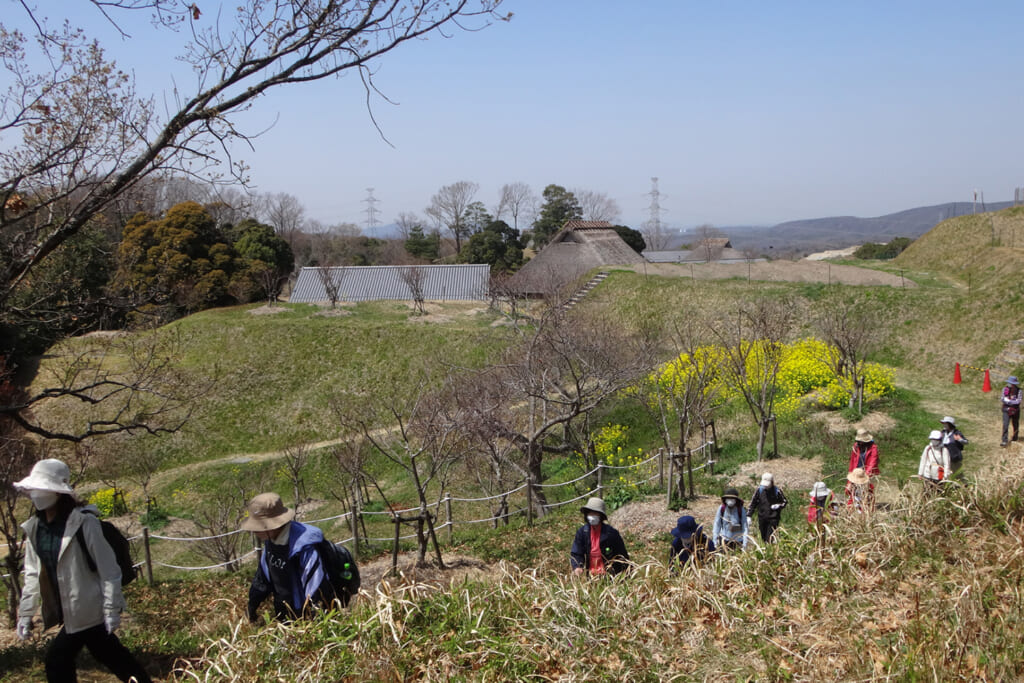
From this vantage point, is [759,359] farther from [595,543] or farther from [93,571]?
[93,571]

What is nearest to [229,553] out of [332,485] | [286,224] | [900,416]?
[332,485]

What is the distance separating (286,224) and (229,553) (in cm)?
5979

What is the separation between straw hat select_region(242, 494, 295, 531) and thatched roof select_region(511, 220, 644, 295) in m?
24.6

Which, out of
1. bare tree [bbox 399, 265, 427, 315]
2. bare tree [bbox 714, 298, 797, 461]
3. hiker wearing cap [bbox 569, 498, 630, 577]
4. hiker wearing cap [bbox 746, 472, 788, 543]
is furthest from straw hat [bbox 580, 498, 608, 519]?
bare tree [bbox 399, 265, 427, 315]

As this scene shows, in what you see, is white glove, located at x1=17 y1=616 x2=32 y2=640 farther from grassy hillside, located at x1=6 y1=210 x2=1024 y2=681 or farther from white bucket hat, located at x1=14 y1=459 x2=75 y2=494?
grassy hillside, located at x1=6 y1=210 x2=1024 y2=681

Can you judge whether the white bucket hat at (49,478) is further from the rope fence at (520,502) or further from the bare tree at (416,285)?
the bare tree at (416,285)

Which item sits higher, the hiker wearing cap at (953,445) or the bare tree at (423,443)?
the hiker wearing cap at (953,445)

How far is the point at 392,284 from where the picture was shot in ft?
106

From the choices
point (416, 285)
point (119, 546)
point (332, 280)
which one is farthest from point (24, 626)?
point (332, 280)

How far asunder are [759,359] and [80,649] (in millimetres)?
12549

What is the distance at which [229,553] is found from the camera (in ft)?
37.0

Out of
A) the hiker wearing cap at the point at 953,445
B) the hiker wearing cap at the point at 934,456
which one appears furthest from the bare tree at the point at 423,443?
the hiker wearing cap at the point at 953,445

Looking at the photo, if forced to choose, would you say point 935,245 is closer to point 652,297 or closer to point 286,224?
point 652,297

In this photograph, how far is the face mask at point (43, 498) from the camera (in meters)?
3.42
